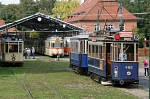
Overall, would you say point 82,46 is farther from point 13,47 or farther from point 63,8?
point 63,8

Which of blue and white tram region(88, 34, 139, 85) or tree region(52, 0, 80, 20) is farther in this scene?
tree region(52, 0, 80, 20)

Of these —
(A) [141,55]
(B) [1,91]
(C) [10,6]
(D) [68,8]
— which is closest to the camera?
(B) [1,91]

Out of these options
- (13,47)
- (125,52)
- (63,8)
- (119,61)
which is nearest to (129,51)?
(125,52)

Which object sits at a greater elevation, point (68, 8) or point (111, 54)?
point (68, 8)

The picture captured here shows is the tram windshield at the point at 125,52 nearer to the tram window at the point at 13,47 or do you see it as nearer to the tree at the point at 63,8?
the tram window at the point at 13,47

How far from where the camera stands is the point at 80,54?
92.8 ft

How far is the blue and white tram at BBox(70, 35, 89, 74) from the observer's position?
27417mm

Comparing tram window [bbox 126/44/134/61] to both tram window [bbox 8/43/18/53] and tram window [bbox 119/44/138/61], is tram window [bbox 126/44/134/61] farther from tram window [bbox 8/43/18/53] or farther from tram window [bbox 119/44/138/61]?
tram window [bbox 8/43/18/53]

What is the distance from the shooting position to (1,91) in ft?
60.6

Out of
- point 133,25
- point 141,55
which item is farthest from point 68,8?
point 141,55

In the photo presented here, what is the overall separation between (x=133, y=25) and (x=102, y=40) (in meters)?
57.7

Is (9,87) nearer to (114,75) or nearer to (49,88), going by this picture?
(49,88)

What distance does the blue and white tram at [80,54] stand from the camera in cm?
2742

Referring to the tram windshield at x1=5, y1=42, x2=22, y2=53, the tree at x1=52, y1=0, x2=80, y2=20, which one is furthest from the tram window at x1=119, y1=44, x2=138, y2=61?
the tree at x1=52, y1=0, x2=80, y2=20
